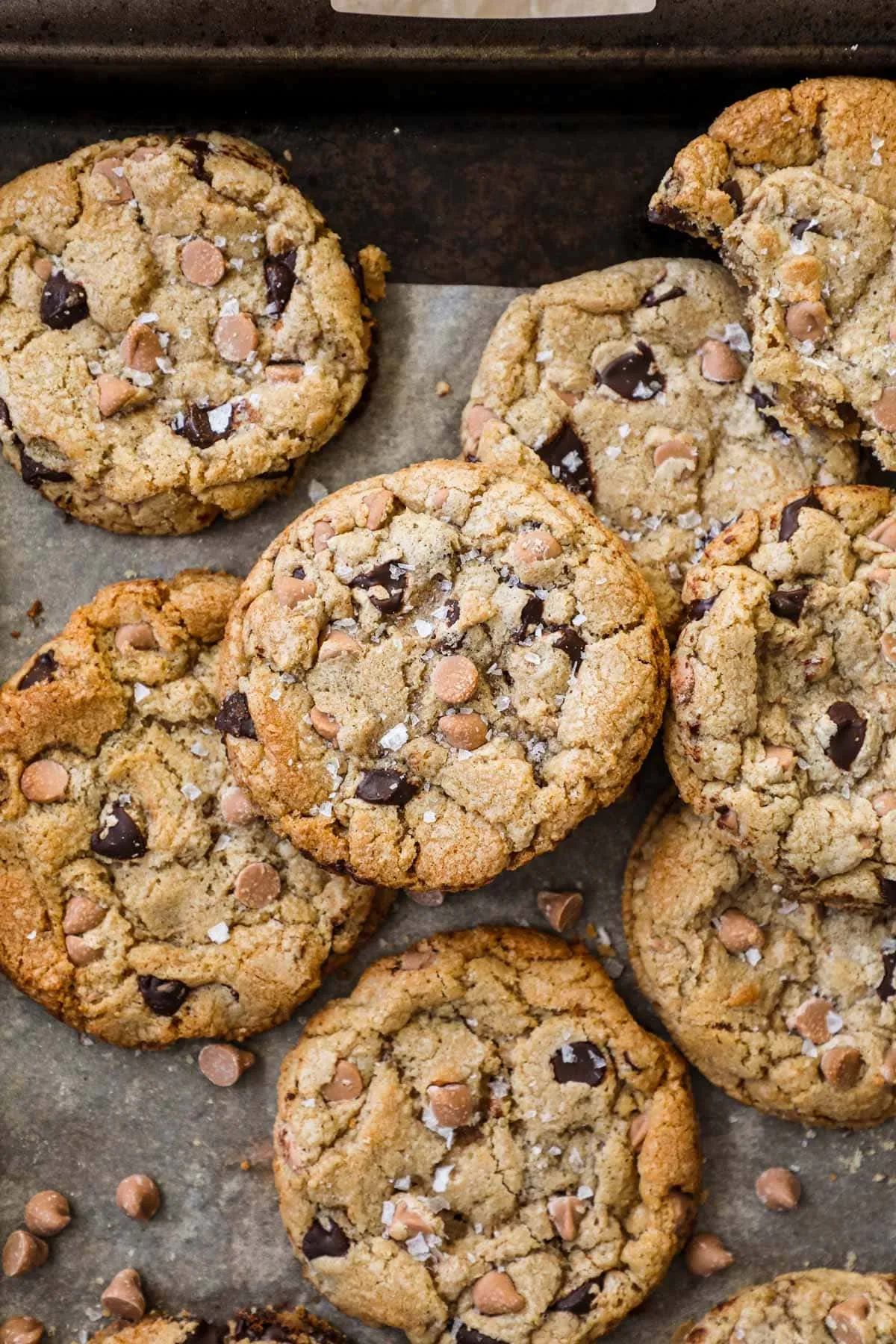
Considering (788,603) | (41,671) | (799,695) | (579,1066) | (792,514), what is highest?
(792,514)

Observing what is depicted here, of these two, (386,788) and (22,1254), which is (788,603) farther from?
(22,1254)

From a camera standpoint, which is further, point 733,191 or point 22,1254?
point 22,1254

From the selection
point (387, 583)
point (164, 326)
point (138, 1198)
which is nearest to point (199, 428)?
point (164, 326)

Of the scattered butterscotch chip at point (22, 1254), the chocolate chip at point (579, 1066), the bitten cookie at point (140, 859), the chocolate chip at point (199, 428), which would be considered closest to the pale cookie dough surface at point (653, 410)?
the chocolate chip at point (199, 428)

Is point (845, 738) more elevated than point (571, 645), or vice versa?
point (571, 645)

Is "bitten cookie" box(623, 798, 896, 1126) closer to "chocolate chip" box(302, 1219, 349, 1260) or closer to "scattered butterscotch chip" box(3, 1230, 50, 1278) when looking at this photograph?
"chocolate chip" box(302, 1219, 349, 1260)

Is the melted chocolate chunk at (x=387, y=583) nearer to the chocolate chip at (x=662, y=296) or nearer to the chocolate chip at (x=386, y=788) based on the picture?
the chocolate chip at (x=386, y=788)

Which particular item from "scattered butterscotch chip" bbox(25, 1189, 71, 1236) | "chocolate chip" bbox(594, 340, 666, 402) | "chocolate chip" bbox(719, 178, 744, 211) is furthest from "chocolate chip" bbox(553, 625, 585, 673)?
"scattered butterscotch chip" bbox(25, 1189, 71, 1236)
